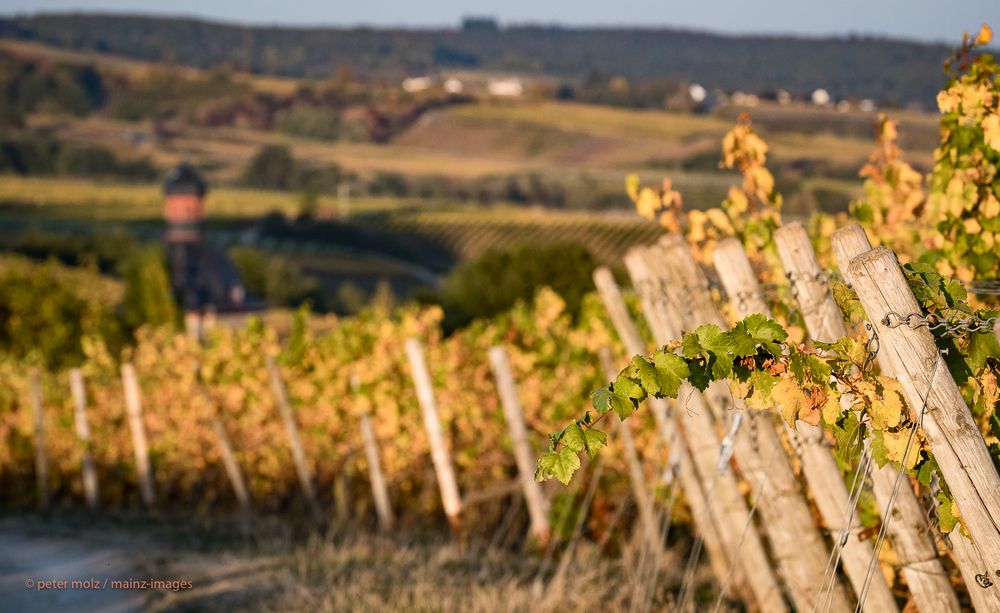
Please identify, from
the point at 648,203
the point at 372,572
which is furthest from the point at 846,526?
the point at 372,572

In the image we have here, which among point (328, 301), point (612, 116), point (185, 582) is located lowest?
point (185, 582)

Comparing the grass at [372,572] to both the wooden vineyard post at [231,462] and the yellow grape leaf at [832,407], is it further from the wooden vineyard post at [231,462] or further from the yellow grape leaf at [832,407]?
the yellow grape leaf at [832,407]

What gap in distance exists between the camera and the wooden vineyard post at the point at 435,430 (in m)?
7.89

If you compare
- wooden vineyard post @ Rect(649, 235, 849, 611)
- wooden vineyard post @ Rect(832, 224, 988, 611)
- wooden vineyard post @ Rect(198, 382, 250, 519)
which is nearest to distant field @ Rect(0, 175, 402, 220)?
wooden vineyard post @ Rect(198, 382, 250, 519)

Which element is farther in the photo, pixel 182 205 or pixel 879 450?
pixel 182 205

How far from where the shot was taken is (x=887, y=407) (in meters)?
2.72

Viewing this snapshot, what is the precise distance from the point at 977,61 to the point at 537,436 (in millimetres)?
4779

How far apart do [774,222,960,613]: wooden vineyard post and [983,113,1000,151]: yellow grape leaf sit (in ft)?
2.48

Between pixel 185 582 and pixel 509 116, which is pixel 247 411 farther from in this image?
pixel 509 116

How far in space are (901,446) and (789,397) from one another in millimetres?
259

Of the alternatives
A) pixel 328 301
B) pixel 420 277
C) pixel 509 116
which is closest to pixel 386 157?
pixel 509 116

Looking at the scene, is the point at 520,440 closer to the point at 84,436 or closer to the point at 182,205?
the point at 84,436

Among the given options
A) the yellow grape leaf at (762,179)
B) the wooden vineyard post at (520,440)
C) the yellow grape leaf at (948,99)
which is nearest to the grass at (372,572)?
the wooden vineyard post at (520,440)

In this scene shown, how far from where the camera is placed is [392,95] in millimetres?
182750
